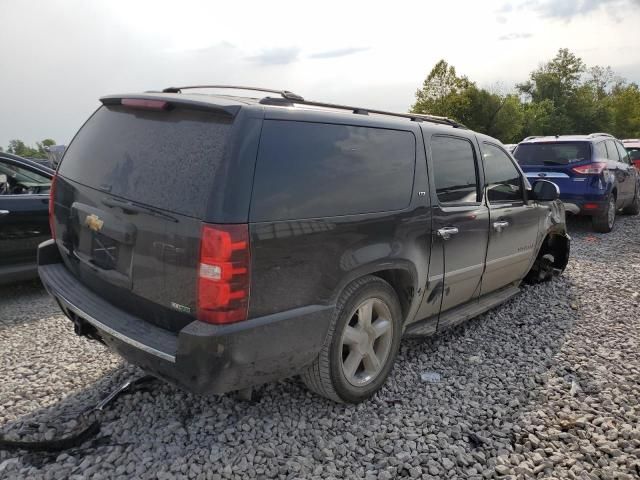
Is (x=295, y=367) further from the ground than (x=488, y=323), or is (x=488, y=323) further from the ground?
(x=295, y=367)

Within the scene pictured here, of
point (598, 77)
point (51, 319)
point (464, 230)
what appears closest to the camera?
point (464, 230)

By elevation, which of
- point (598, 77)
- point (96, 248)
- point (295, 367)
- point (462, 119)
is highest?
point (598, 77)

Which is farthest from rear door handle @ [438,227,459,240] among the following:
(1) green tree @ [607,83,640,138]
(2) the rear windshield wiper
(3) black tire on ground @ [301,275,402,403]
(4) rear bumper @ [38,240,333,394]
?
(1) green tree @ [607,83,640,138]

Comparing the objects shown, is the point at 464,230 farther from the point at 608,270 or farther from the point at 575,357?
the point at 608,270

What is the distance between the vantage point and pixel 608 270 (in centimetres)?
635

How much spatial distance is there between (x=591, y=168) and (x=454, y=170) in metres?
6.03

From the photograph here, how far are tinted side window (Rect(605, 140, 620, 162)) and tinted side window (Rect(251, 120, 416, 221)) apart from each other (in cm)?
783

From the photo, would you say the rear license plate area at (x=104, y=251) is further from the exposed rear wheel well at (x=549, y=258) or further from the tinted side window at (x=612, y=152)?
the tinted side window at (x=612, y=152)

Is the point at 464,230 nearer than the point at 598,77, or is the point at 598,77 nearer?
the point at 464,230

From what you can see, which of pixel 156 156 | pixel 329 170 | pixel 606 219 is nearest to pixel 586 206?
pixel 606 219

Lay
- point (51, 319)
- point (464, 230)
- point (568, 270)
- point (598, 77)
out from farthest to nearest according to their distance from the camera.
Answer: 1. point (598, 77)
2. point (568, 270)
3. point (51, 319)
4. point (464, 230)

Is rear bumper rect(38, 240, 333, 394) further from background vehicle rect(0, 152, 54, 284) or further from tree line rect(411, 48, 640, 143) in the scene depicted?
tree line rect(411, 48, 640, 143)

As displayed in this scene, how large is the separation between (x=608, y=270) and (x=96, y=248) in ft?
20.4

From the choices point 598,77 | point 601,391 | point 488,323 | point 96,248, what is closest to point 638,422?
point 601,391
